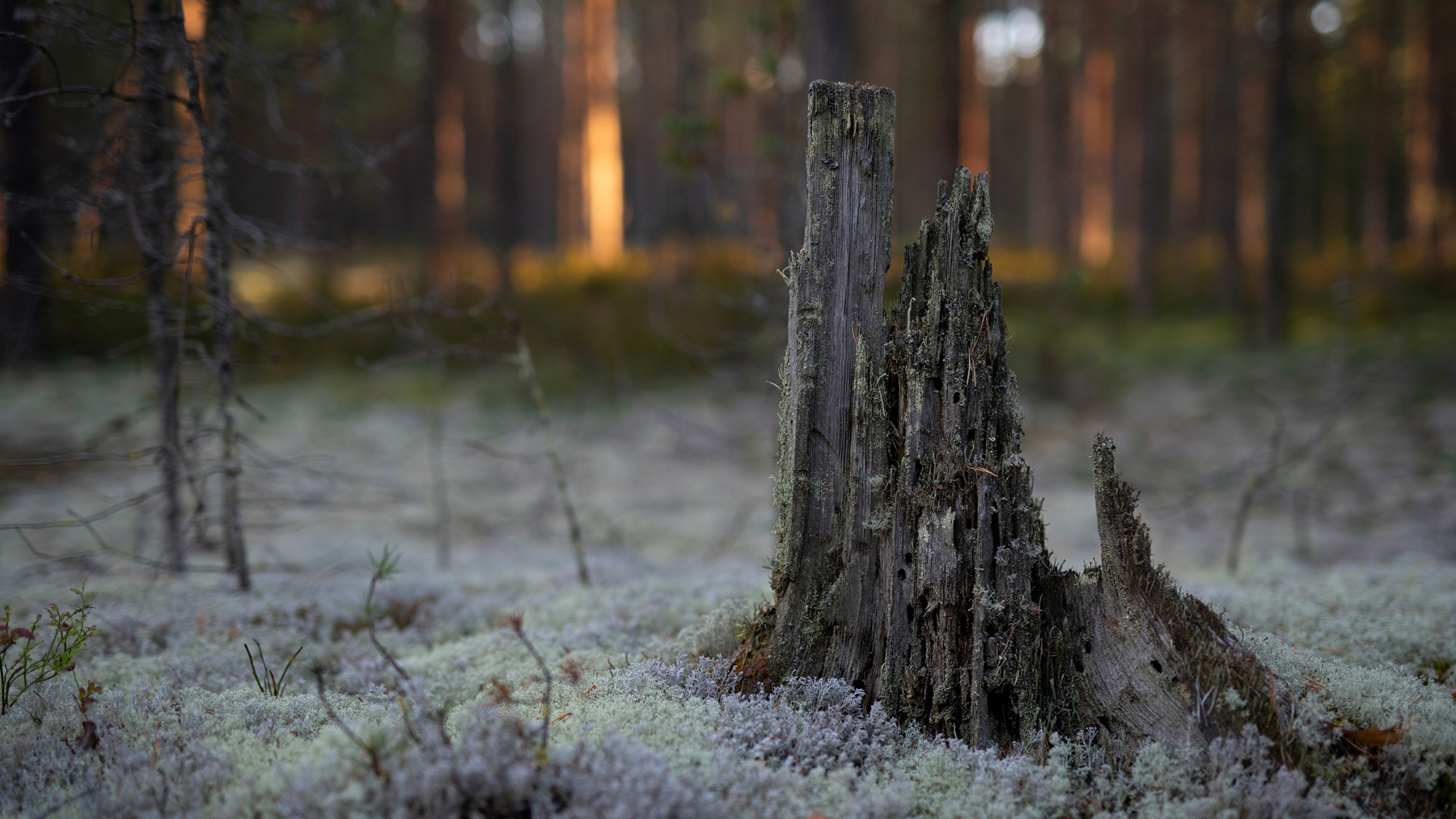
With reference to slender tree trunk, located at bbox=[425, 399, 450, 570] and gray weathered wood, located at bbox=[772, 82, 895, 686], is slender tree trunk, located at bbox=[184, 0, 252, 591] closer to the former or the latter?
slender tree trunk, located at bbox=[425, 399, 450, 570]

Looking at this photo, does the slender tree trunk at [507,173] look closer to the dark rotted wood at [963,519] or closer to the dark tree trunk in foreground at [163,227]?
the dark tree trunk in foreground at [163,227]

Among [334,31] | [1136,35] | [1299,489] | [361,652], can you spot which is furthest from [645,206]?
[361,652]

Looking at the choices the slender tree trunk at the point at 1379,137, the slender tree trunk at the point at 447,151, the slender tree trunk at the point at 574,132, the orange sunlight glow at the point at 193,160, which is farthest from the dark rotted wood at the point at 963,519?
the slender tree trunk at the point at 1379,137

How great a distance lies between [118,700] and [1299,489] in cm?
1239

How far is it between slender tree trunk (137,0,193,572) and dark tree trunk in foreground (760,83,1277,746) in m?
4.09

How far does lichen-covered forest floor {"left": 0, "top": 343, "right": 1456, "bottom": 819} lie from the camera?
2.74 meters

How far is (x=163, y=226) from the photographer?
6367 millimetres

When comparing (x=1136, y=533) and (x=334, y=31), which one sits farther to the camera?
(x=334, y=31)

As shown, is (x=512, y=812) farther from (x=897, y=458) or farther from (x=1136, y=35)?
(x=1136, y=35)

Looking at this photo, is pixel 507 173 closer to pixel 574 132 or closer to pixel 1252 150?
pixel 574 132

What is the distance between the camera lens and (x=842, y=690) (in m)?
3.46

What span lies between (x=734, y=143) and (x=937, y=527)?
2760 centimetres

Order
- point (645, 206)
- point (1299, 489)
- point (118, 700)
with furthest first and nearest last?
1. point (645, 206)
2. point (1299, 489)
3. point (118, 700)

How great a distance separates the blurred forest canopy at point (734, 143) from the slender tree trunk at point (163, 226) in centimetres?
20
